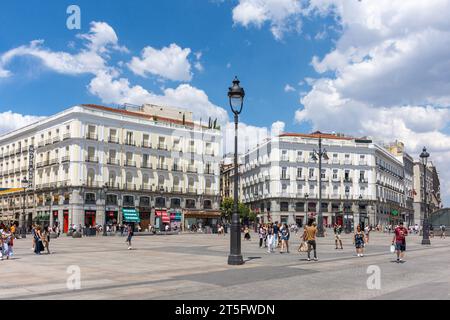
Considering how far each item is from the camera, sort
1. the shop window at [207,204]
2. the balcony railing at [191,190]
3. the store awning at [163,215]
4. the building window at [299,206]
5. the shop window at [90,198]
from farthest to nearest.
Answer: the building window at [299,206], the shop window at [207,204], the balcony railing at [191,190], the store awning at [163,215], the shop window at [90,198]

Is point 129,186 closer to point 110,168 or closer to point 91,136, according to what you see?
point 110,168

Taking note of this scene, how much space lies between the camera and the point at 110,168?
63594 mm

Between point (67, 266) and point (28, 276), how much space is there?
2932 mm

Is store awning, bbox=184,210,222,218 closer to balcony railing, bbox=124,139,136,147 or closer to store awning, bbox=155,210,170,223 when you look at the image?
store awning, bbox=155,210,170,223

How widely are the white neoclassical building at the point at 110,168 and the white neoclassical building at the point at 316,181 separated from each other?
13.4 metres

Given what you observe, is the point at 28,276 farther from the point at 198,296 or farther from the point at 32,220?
the point at 32,220

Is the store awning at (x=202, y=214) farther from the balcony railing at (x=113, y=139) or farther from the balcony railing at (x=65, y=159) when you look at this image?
the balcony railing at (x=65, y=159)

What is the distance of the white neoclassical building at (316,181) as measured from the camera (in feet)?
268

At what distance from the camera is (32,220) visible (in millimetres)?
66562

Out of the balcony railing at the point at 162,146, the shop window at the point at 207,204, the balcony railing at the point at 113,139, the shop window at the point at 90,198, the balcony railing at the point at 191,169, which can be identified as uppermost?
the balcony railing at the point at 113,139

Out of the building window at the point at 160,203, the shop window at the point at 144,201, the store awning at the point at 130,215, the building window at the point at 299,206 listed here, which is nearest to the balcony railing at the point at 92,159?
the store awning at the point at 130,215

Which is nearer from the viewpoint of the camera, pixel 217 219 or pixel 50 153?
pixel 50 153

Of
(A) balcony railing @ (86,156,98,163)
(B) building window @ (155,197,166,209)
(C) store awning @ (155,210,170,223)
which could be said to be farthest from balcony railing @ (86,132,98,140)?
(C) store awning @ (155,210,170,223)

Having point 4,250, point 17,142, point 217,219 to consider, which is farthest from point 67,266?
point 17,142
